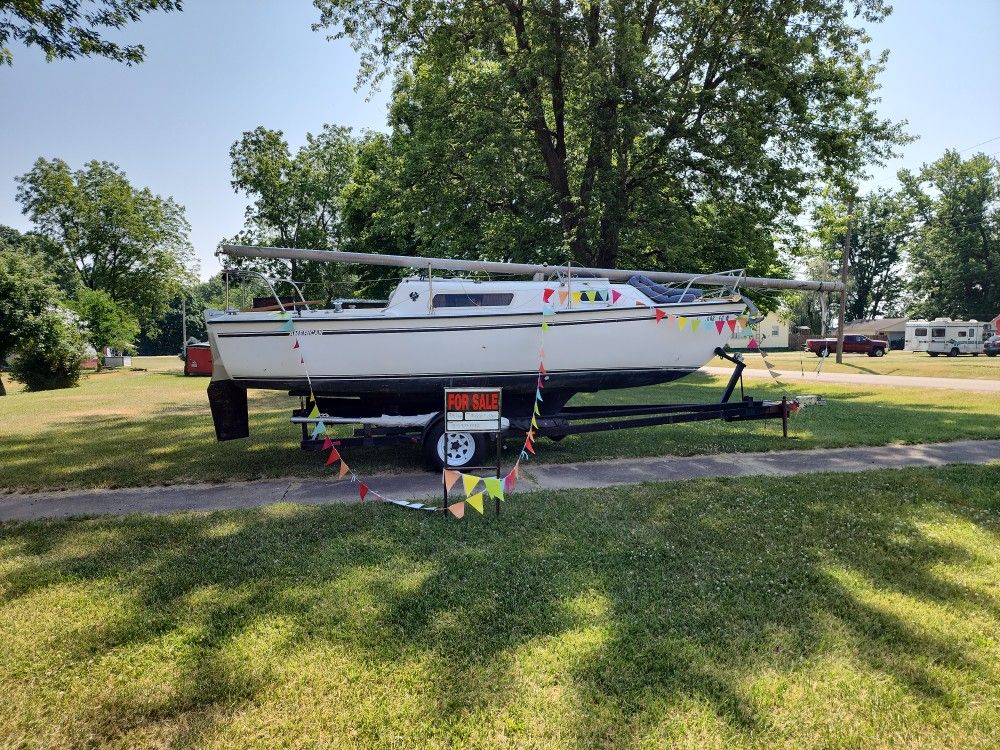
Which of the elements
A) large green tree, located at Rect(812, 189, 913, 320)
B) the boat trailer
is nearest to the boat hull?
the boat trailer

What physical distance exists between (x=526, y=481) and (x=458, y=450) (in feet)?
3.08

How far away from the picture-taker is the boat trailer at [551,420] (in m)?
7.27

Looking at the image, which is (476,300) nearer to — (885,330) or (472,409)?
(472,409)

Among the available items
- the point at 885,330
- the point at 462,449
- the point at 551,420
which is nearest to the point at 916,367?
the point at 551,420

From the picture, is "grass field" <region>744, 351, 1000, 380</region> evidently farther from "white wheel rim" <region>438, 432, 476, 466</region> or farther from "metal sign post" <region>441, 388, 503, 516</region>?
"metal sign post" <region>441, 388, 503, 516</region>

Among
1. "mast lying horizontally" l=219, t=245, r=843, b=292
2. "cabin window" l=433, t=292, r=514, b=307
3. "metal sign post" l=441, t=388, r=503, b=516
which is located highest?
"mast lying horizontally" l=219, t=245, r=843, b=292

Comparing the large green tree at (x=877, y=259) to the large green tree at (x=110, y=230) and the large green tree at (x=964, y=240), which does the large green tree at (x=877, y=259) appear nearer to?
the large green tree at (x=964, y=240)

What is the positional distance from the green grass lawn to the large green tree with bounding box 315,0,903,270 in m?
12.1

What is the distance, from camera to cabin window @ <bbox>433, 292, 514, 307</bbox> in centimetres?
779

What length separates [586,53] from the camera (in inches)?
593

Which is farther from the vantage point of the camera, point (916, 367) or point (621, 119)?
point (916, 367)

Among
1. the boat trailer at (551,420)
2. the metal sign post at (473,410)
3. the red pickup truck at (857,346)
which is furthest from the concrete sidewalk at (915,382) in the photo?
the red pickup truck at (857,346)

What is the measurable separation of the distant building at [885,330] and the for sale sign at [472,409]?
6757 centimetres

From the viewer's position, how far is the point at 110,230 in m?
44.2
